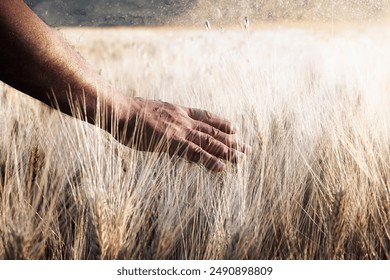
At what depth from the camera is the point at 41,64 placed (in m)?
1.23

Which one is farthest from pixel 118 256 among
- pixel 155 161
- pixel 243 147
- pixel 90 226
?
pixel 243 147

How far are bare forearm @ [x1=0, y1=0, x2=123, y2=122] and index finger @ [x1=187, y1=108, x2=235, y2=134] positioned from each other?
0.30 m

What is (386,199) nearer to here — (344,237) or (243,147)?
(344,237)

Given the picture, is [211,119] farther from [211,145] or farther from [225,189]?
[225,189]

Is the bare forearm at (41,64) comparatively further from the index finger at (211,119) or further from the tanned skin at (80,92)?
the index finger at (211,119)

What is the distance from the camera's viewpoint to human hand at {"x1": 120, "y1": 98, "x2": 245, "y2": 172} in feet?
4.30

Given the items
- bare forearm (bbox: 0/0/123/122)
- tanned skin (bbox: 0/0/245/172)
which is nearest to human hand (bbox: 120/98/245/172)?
tanned skin (bbox: 0/0/245/172)

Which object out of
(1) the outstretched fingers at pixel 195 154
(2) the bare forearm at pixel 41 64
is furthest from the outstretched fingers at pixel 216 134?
(2) the bare forearm at pixel 41 64

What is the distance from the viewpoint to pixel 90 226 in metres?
1.02

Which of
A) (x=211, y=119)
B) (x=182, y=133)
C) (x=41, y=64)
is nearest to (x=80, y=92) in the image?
(x=41, y=64)

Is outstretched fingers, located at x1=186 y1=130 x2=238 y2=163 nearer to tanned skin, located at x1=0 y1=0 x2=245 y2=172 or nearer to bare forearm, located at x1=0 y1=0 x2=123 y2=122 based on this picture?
tanned skin, located at x1=0 y1=0 x2=245 y2=172
